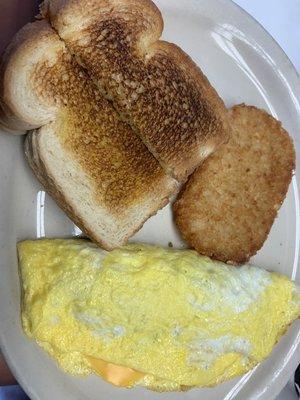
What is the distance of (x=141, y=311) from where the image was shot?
1.60 meters

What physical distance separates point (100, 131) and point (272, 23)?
0.69m

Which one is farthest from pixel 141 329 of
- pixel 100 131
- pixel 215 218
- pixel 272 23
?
pixel 272 23

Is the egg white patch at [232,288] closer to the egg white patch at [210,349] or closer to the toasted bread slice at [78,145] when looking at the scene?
the egg white patch at [210,349]

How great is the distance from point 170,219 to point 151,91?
1.28 feet

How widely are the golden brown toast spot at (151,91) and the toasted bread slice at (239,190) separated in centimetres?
8

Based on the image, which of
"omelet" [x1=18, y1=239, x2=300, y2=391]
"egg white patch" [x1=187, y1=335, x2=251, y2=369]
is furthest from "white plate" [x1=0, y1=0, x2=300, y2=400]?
"egg white patch" [x1=187, y1=335, x2=251, y2=369]

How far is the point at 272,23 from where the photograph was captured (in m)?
1.88

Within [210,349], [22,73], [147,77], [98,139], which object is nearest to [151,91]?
[147,77]

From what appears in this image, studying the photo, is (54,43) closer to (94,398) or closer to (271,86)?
(271,86)

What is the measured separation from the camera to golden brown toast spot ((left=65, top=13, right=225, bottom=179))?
151 centimetres

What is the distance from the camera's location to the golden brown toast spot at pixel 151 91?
4.97 feet

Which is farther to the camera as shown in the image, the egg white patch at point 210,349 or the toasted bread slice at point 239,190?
the toasted bread slice at point 239,190

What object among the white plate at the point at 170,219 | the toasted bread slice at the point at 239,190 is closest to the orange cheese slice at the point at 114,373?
the white plate at the point at 170,219

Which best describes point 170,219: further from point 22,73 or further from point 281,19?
point 281,19
